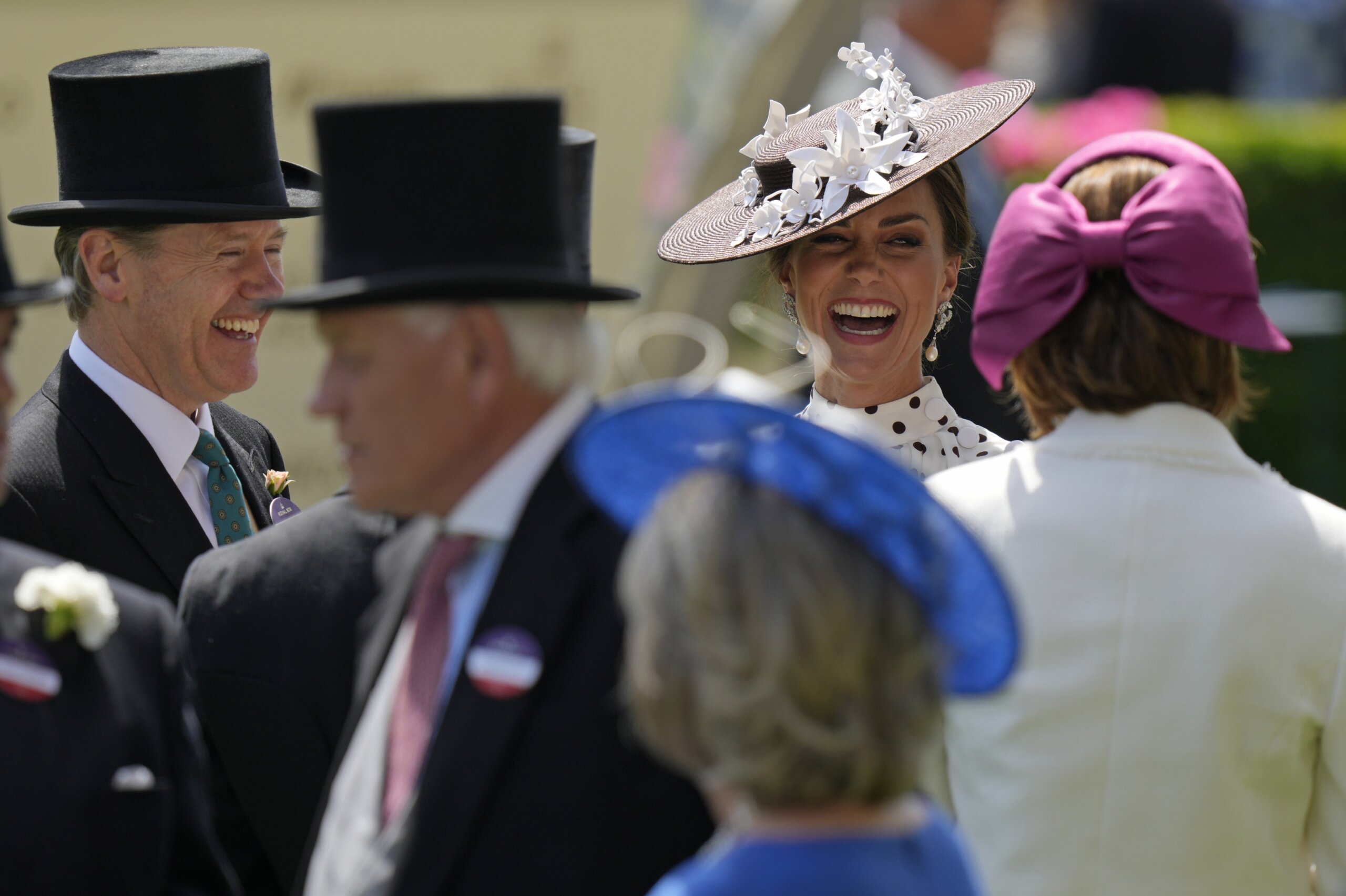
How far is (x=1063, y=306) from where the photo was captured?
2.70 m

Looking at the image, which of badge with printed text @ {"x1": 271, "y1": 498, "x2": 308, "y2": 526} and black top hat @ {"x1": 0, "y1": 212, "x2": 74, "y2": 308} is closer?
black top hat @ {"x1": 0, "y1": 212, "x2": 74, "y2": 308}

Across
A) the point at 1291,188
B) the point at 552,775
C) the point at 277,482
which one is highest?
the point at 552,775

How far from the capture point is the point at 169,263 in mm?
3900

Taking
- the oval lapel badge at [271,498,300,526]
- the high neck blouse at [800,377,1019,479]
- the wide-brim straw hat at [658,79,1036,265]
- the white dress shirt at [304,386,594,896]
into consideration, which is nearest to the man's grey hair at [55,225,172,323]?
the oval lapel badge at [271,498,300,526]

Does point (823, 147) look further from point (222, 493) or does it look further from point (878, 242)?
point (222, 493)

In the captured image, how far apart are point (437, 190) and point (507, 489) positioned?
1.32ft

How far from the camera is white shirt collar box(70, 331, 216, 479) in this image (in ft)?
12.1

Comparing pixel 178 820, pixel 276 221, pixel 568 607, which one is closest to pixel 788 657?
pixel 568 607

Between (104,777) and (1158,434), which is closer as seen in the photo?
(104,777)

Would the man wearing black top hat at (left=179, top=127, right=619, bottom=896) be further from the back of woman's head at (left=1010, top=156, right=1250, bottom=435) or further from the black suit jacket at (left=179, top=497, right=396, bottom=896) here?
the back of woman's head at (left=1010, top=156, right=1250, bottom=435)

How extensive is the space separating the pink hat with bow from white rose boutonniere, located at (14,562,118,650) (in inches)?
56.5

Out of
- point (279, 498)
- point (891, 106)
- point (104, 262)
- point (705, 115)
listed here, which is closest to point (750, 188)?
point (891, 106)

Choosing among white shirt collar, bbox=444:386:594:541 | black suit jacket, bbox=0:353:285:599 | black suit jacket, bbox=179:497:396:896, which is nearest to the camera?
white shirt collar, bbox=444:386:594:541

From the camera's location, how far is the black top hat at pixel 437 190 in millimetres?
2211
